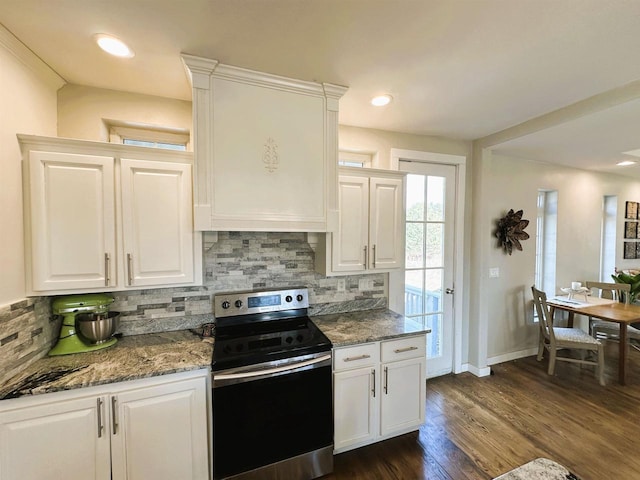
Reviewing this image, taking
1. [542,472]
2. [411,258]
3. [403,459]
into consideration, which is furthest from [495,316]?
[542,472]

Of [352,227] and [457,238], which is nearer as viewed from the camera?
[352,227]

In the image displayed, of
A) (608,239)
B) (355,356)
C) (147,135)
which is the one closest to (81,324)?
(147,135)

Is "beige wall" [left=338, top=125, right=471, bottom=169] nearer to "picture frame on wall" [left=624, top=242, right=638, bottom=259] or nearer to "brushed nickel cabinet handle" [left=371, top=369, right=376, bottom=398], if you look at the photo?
"brushed nickel cabinet handle" [left=371, top=369, right=376, bottom=398]

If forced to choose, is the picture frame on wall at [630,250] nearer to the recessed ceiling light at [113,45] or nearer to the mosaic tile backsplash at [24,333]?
the recessed ceiling light at [113,45]

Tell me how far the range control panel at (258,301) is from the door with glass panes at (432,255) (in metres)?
1.18

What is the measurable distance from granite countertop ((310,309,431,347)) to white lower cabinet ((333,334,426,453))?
0.05 meters

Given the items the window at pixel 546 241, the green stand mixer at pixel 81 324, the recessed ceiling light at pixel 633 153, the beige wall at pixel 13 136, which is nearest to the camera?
the beige wall at pixel 13 136

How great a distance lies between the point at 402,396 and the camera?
2004 millimetres

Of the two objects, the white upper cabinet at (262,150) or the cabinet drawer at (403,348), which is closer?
the white upper cabinet at (262,150)

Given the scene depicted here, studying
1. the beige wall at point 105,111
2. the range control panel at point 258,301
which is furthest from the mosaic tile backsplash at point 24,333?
the beige wall at point 105,111

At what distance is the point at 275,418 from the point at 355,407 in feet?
1.90

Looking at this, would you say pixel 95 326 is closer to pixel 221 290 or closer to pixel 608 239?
pixel 221 290

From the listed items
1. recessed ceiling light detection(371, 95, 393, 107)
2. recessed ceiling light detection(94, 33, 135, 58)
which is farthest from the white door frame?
recessed ceiling light detection(94, 33, 135, 58)

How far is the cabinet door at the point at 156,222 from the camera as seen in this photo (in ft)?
5.37
